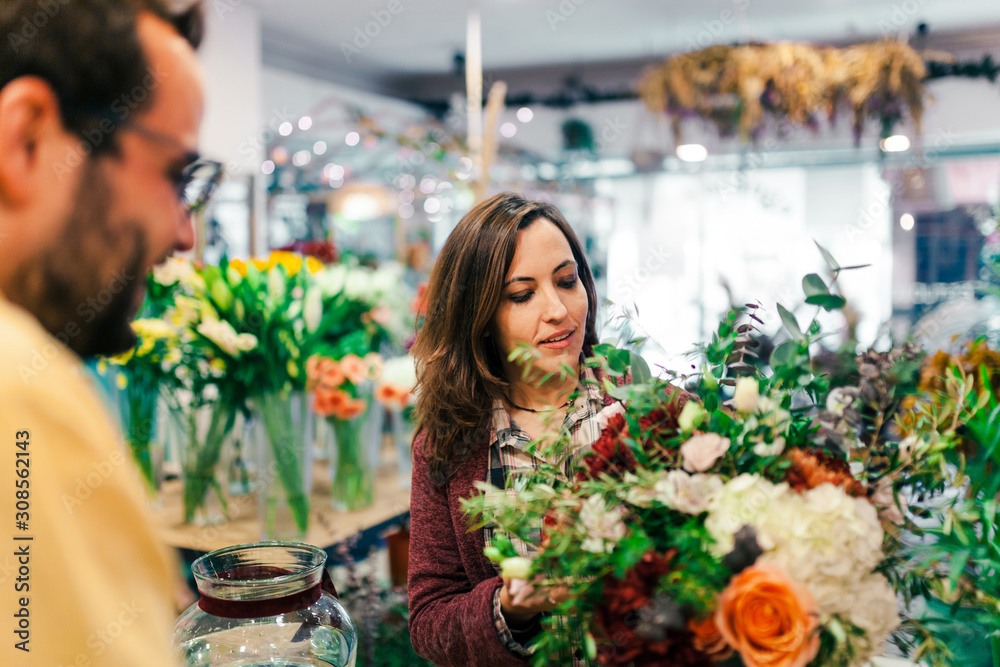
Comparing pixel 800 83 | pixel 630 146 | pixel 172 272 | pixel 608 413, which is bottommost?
pixel 608 413

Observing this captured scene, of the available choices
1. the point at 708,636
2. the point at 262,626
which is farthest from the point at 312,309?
the point at 708,636

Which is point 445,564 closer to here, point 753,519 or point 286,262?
point 753,519

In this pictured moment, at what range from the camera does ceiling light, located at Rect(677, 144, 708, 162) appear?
20.0 feet

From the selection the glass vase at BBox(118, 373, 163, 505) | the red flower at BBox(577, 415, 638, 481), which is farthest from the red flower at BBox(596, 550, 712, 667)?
the glass vase at BBox(118, 373, 163, 505)

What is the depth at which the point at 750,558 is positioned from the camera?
0.64m

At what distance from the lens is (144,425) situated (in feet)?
6.55

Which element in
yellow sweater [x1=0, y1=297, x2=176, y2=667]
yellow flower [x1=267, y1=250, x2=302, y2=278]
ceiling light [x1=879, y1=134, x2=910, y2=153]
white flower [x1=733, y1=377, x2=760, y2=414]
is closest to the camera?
yellow sweater [x1=0, y1=297, x2=176, y2=667]

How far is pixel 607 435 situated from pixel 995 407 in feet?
1.63

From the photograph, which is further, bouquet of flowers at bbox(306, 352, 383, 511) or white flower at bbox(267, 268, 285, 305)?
bouquet of flowers at bbox(306, 352, 383, 511)

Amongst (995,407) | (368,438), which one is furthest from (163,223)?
(368,438)

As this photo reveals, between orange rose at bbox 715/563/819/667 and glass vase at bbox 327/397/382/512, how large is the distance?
1.59 meters

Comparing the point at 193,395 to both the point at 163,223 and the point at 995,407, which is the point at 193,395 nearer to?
the point at 163,223

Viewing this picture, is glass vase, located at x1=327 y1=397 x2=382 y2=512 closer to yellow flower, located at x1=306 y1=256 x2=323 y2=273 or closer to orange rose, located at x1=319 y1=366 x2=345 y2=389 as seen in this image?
orange rose, located at x1=319 y1=366 x2=345 y2=389

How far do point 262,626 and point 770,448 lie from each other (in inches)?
20.6
